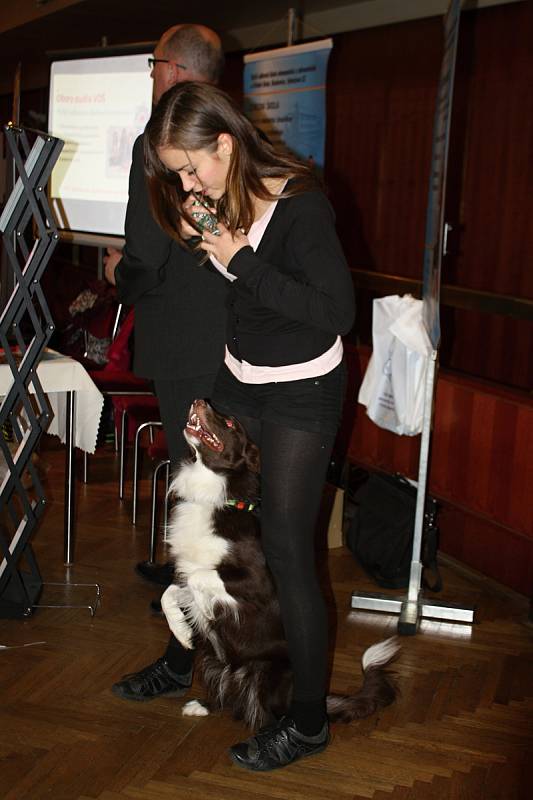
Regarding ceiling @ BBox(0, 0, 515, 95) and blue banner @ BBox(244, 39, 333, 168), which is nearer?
blue banner @ BBox(244, 39, 333, 168)

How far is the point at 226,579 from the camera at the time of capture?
2.24m

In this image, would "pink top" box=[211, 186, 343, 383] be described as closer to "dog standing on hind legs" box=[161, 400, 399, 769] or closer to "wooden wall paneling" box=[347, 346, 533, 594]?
"dog standing on hind legs" box=[161, 400, 399, 769]

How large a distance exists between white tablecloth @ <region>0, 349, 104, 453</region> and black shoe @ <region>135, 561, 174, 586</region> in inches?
20.5

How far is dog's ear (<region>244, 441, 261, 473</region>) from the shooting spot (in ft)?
7.09

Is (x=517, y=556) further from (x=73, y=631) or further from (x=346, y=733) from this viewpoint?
(x=73, y=631)

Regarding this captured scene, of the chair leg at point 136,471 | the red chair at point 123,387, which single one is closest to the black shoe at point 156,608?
the chair leg at point 136,471

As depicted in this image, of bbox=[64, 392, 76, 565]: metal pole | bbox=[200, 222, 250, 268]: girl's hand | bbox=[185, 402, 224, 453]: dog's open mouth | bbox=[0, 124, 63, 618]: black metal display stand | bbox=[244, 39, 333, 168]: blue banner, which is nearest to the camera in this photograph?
bbox=[200, 222, 250, 268]: girl's hand

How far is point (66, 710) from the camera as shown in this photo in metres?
2.47

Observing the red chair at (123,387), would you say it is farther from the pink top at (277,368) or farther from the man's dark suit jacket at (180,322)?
the pink top at (277,368)

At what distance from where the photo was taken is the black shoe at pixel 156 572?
3352mm

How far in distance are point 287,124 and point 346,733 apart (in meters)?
3.37

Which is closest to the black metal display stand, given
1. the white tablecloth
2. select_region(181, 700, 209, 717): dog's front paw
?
the white tablecloth

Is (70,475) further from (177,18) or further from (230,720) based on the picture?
(177,18)

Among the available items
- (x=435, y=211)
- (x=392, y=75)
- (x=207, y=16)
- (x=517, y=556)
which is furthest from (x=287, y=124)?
(x=517, y=556)
